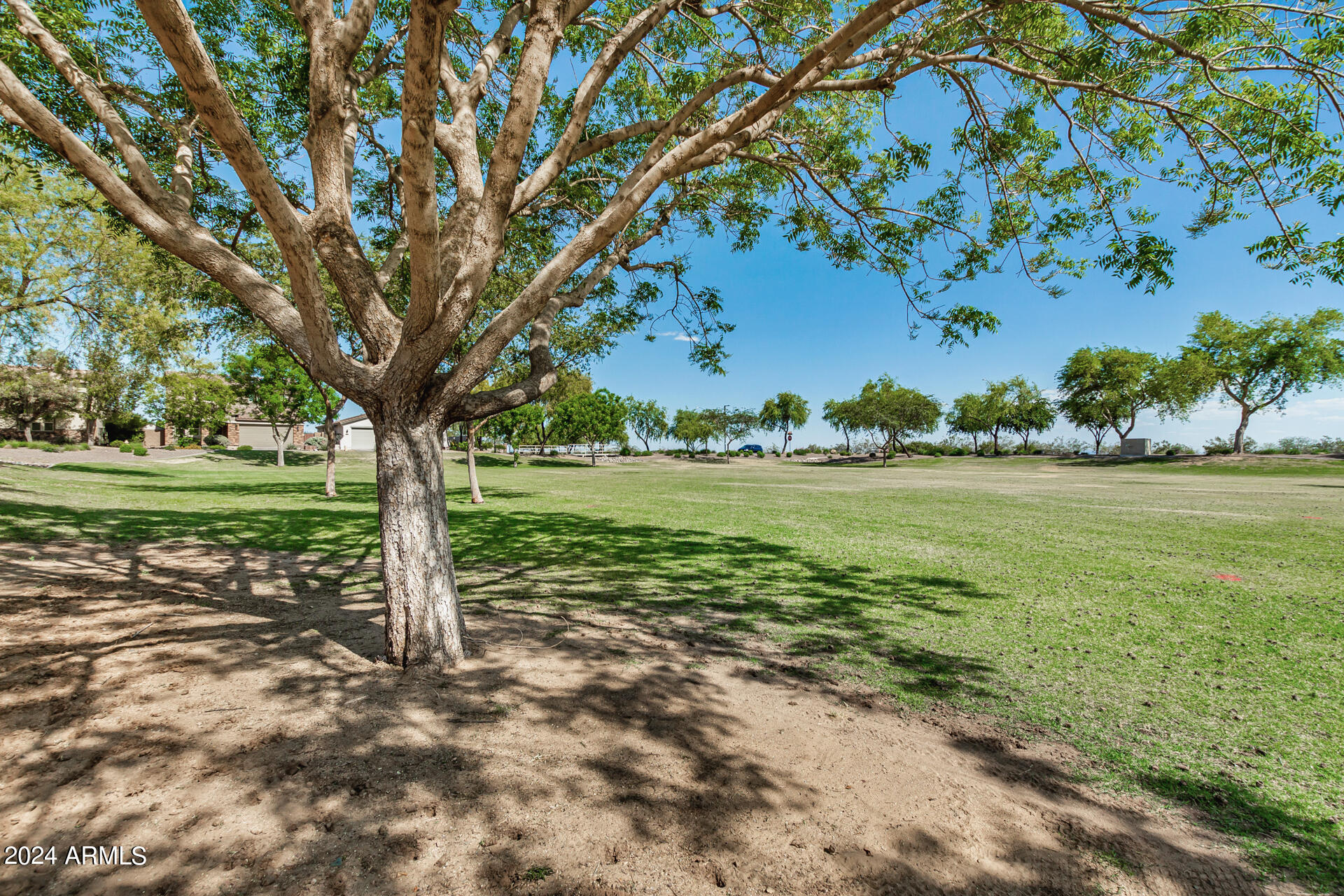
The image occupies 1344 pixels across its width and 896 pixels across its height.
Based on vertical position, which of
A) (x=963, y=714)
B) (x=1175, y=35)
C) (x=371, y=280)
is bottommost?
(x=963, y=714)

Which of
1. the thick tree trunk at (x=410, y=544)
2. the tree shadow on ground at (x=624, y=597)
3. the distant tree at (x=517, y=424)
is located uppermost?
the distant tree at (x=517, y=424)

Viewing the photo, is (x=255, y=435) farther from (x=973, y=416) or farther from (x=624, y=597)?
(x=973, y=416)

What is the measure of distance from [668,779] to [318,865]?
1.59 meters

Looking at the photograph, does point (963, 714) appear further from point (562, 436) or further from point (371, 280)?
point (562, 436)

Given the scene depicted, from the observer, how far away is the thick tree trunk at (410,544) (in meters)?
3.85

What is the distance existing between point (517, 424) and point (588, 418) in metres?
7.22

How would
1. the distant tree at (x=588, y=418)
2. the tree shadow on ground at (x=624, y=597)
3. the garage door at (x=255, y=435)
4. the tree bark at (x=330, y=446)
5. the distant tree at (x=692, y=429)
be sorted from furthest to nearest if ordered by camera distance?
the distant tree at (x=692, y=429) → the garage door at (x=255, y=435) → the distant tree at (x=588, y=418) → the tree bark at (x=330, y=446) → the tree shadow on ground at (x=624, y=597)

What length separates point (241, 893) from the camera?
1.86 meters

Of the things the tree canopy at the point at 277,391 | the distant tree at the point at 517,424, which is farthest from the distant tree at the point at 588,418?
the tree canopy at the point at 277,391

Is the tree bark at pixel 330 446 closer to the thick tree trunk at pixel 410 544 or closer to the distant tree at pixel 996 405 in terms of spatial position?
the thick tree trunk at pixel 410 544

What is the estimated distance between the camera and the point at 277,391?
31984mm

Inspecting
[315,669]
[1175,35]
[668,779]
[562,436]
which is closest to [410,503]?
[315,669]

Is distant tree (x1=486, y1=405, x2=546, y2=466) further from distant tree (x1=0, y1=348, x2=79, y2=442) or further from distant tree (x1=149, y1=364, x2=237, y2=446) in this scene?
distant tree (x1=0, y1=348, x2=79, y2=442)

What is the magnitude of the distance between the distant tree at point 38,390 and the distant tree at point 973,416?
78.6 m
